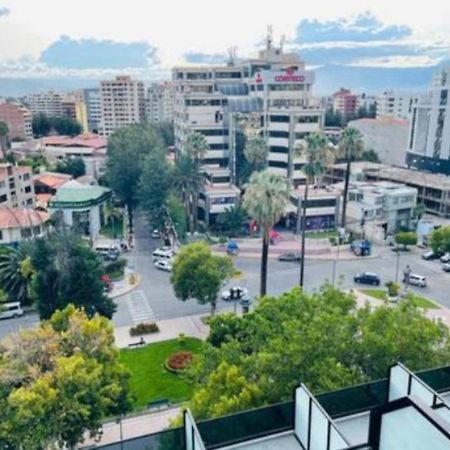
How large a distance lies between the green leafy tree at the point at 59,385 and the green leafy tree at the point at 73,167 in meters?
68.9

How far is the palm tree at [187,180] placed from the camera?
6072cm

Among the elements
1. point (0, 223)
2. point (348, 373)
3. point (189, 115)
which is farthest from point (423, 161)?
point (348, 373)

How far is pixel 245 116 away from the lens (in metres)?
76.0

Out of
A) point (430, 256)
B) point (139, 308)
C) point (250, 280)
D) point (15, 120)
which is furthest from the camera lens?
point (15, 120)

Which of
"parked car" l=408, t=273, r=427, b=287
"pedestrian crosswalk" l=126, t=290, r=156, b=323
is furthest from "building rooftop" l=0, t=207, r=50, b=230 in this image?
"parked car" l=408, t=273, r=427, b=287

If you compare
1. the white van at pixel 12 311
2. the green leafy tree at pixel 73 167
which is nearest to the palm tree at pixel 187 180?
the white van at pixel 12 311

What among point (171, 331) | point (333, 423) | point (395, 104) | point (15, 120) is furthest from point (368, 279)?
point (395, 104)

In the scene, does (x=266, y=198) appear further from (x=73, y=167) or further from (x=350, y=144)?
(x=73, y=167)

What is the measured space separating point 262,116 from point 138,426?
59.2 metres

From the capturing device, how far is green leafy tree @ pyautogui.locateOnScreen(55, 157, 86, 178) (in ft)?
289

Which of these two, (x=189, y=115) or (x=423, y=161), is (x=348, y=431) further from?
(x=423, y=161)

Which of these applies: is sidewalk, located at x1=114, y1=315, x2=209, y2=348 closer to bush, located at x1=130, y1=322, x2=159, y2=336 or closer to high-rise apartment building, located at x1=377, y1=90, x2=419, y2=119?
bush, located at x1=130, y1=322, x2=159, y2=336

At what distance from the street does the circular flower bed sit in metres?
Answer: 7.21

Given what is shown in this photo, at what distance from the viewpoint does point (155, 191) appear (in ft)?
197
